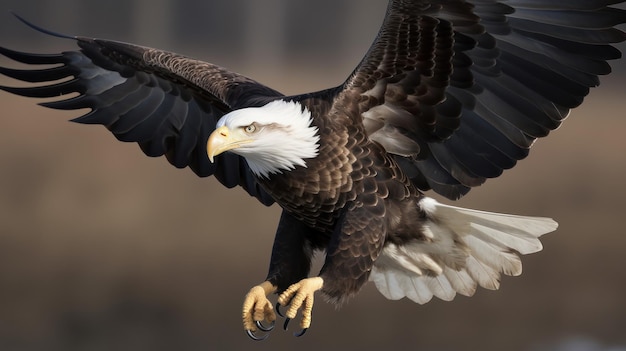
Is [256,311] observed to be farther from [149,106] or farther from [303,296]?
[149,106]

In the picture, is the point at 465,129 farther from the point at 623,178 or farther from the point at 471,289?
the point at 623,178

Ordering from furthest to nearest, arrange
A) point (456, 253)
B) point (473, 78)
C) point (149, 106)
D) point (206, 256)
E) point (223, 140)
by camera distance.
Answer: point (206, 256)
point (149, 106)
point (456, 253)
point (473, 78)
point (223, 140)

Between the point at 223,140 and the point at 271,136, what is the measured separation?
0.54 ft

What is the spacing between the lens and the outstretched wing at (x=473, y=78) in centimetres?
490

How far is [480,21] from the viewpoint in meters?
4.96

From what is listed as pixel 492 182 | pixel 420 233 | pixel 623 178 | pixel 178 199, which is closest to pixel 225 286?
pixel 178 199

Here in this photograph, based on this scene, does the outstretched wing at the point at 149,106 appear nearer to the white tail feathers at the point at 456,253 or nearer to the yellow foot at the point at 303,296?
the white tail feathers at the point at 456,253

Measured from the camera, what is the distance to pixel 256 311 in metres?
5.07

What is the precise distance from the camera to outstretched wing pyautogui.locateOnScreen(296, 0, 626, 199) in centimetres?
490

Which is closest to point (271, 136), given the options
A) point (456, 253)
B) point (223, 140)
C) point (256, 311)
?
point (223, 140)

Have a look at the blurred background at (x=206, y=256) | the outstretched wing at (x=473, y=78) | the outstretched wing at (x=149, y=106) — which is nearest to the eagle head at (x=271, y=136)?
the outstretched wing at (x=473, y=78)

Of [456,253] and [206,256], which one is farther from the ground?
[456,253]

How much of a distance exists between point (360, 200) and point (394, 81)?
0.38 m

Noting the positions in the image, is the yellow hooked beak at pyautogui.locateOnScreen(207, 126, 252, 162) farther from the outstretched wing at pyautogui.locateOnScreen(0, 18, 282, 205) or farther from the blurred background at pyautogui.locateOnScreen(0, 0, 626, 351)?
the blurred background at pyautogui.locateOnScreen(0, 0, 626, 351)
